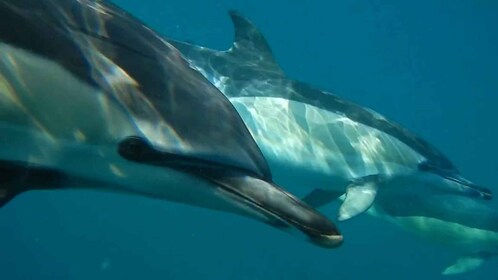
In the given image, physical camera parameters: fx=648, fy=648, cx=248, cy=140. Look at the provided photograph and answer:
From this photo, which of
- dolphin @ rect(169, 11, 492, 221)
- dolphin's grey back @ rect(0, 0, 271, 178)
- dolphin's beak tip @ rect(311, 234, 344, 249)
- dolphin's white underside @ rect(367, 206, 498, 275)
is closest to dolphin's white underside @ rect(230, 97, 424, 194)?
dolphin @ rect(169, 11, 492, 221)

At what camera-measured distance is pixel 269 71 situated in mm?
9352

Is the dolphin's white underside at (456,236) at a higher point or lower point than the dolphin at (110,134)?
lower

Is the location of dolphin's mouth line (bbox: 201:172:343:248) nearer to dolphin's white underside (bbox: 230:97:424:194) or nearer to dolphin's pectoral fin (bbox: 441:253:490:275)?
dolphin's white underside (bbox: 230:97:424:194)

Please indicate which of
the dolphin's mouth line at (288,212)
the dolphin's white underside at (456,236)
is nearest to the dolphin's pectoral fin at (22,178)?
the dolphin's mouth line at (288,212)

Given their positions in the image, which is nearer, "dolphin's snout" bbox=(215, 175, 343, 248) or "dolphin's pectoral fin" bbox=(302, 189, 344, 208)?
Answer: "dolphin's snout" bbox=(215, 175, 343, 248)

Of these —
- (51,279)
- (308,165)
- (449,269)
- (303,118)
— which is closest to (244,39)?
(303,118)

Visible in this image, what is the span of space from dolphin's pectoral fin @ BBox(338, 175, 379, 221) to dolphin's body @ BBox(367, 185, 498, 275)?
67 cm

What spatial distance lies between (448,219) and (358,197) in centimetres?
492

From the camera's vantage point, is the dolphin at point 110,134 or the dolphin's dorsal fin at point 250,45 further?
the dolphin's dorsal fin at point 250,45

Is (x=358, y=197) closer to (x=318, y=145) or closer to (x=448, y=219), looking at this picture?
(x=318, y=145)

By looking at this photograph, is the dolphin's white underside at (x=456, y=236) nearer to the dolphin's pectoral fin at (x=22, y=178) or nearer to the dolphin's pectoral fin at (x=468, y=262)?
the dolphin's pectoral fin at (x=468, y=262)

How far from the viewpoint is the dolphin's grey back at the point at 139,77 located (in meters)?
2.82

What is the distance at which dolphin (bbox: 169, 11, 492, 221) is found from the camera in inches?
346

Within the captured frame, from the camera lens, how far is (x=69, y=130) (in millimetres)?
2811
